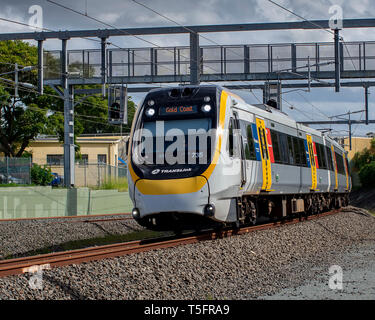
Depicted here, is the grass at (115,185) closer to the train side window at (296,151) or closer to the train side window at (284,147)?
the train side window at (296,151)

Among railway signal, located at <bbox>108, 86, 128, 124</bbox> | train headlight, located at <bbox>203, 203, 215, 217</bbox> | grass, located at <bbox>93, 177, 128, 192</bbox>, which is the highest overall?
railway signal, located at <bbox>108, 86, 128, 124</bbox>

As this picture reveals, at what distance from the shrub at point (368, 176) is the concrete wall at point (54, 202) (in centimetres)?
4238

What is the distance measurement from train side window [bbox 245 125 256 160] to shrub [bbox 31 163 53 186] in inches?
724

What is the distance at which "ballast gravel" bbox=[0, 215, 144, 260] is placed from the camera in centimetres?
1574

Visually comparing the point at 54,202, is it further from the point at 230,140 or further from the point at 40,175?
the point at 230,140

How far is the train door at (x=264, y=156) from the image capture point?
51.7 feet

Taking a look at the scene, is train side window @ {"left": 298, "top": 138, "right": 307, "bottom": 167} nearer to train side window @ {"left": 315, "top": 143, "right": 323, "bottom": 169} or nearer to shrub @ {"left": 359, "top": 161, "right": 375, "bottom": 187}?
train side window @ {"left": 315, "top": 143, "right": 323, "bottom": 169}

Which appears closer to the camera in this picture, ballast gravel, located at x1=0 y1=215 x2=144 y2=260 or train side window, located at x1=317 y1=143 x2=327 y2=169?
ballast gravel, located at x1=0 y1=215 x2=144 y2=260

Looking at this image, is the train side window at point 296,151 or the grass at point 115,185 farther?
the grass at point 115,185

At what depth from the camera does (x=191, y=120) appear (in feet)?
43.0
